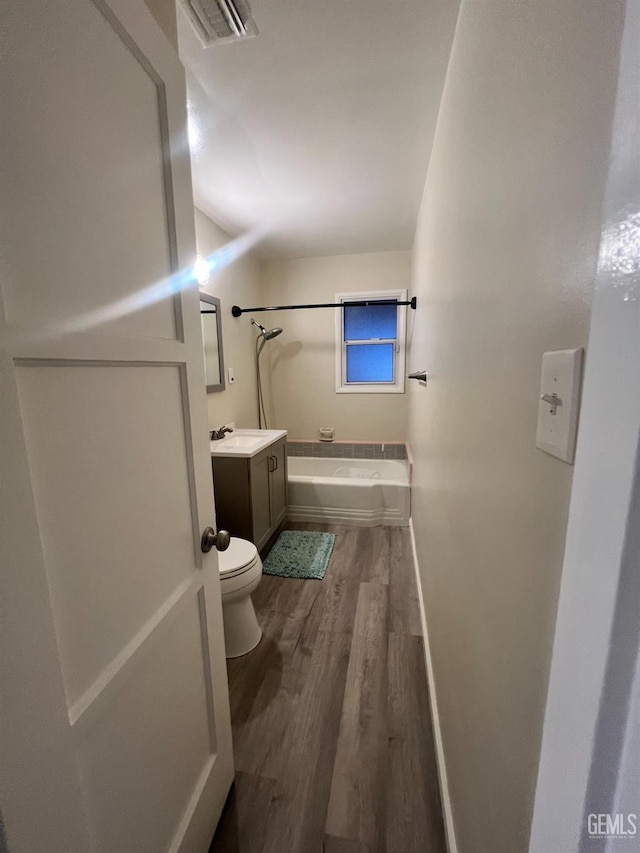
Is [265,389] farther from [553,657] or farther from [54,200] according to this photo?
[553,657]

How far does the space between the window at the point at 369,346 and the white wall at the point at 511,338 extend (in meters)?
2.41

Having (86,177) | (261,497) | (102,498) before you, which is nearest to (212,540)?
(102,498)

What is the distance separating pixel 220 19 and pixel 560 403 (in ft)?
5.13

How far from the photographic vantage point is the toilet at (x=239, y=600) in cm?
149

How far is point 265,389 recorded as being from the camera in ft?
11.9

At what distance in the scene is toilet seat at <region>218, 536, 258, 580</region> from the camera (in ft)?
4.84

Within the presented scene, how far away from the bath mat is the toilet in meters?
0.57

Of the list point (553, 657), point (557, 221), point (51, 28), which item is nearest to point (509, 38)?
point (557, 221)

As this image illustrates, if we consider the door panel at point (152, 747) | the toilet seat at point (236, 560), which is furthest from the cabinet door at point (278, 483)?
the door panel at point (152, 747)

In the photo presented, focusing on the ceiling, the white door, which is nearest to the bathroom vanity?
the white door

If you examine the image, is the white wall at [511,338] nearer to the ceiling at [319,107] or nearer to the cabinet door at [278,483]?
the ceiling at [319,107]

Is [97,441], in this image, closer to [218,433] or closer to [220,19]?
[220,19]

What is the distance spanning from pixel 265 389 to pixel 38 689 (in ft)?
10.8

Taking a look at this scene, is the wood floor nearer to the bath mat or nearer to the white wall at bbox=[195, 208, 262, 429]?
the bath mat
